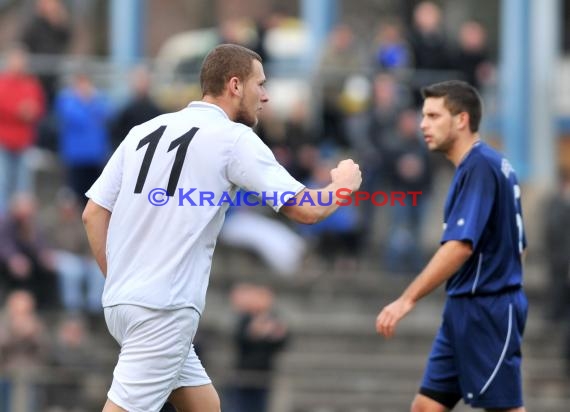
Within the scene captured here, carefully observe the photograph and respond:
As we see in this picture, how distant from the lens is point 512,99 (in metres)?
19.2

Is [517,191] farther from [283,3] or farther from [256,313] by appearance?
[283,3]

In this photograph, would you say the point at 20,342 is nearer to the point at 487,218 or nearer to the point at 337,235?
the point at 337,235

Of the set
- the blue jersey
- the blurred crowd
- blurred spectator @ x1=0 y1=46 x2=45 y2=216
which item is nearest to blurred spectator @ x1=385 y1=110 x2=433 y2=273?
the blurred crowd

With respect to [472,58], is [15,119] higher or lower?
lower

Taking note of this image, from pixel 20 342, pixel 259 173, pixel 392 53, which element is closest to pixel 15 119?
pixel 20 342

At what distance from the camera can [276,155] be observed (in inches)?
659

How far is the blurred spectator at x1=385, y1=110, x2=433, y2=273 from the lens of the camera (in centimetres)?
1656

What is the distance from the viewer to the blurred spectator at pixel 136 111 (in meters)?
16.4

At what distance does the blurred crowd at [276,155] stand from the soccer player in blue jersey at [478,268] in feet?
21.8

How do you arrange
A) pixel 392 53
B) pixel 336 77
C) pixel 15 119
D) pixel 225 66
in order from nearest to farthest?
pixel 225 66
pixel 15 119
pixel 392 53
pixel 336 77

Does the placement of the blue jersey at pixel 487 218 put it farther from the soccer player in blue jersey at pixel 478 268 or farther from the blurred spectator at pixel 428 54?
the blurred spectator at pixel 428 54

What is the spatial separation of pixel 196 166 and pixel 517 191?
2087mm

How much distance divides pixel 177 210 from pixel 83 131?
31.2 feet

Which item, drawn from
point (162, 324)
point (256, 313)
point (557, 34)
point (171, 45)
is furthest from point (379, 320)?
point (171, 45)
